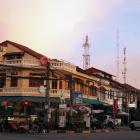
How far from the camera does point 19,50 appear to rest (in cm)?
5809

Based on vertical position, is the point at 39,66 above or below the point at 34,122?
above

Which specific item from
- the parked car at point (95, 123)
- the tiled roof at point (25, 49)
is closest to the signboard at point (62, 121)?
the parked car at point (95, 123)

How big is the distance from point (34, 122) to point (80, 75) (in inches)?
846

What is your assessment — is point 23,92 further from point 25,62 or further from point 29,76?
point 25,62

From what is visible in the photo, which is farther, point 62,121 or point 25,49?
point 25,49

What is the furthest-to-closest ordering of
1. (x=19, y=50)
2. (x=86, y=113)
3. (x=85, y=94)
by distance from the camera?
(x=85, y=94) < (x=19, y=50) < (x=86, y=113)

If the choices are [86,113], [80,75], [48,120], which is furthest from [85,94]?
[48,120]

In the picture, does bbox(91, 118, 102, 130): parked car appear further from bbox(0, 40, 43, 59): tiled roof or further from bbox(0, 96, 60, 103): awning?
bbox(0, 40, 43, 59): tiled roof

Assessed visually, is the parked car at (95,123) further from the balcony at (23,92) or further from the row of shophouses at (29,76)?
the balcony at (23,92)

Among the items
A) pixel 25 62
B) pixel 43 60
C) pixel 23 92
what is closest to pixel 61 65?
pixel 43 60

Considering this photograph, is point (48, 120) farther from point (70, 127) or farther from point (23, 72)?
point (23, 72)

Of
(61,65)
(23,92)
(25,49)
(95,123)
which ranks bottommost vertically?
(95,123)

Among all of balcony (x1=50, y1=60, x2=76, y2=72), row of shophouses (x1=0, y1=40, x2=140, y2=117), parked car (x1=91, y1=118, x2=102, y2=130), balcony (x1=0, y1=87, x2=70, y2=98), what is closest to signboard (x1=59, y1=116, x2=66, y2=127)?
parked car (x1=91, y1=118, x2=102, y2=130)

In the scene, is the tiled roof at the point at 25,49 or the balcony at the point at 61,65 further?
the tiled roof at the point at 25,49
